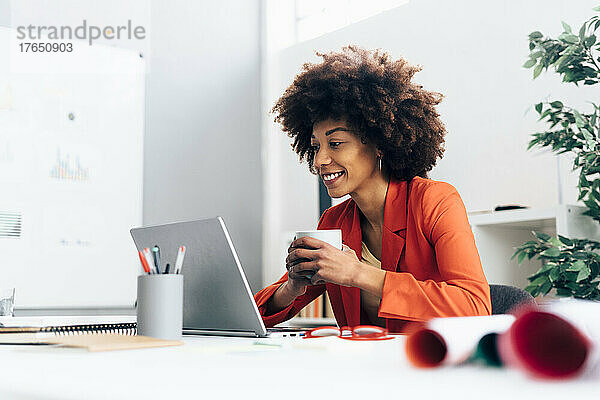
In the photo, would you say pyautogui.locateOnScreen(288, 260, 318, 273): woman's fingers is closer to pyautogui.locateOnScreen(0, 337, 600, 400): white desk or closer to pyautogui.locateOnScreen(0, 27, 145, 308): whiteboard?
pyautogui.locateOnScreen(0, 337, 600, 400): white desk

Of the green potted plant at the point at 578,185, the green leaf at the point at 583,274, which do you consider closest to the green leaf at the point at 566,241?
the green potted plant at the point at 578,185

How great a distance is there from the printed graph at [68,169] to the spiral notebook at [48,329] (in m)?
2.16

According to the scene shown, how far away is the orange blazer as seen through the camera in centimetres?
131

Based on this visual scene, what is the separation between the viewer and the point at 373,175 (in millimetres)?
1862

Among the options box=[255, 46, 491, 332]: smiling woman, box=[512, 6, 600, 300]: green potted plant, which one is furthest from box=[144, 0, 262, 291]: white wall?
box=[512, 6, 600, 300]: green potted plant

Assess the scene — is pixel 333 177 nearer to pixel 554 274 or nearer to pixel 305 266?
pixel 305 266

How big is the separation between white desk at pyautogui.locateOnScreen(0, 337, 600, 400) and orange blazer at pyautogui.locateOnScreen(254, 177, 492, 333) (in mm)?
493

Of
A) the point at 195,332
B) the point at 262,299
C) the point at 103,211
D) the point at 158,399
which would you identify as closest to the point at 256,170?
the point at 103,211

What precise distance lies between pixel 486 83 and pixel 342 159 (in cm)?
148

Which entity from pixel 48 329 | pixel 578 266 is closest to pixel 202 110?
pixel 578 266

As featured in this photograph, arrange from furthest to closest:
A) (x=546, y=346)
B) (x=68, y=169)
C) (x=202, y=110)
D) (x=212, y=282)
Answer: (x=202, y=110), (x=68, y=169), (x=212, y=282), (x=546, y=346)

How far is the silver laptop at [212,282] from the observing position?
1.19m

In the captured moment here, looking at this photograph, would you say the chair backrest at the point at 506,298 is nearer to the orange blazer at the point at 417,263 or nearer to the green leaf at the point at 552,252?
the orange blazer at the point at 417,263

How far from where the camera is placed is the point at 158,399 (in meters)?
0.47
